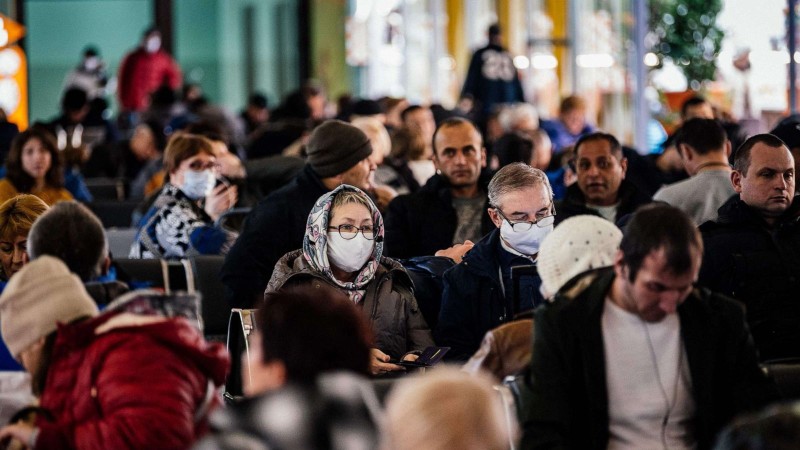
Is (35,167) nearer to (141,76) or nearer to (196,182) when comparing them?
(196,182)

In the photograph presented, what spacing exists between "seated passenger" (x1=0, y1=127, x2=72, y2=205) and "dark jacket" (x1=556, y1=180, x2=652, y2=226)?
11.0 ft

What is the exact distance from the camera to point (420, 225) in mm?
8484

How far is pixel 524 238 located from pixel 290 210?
1915 mm

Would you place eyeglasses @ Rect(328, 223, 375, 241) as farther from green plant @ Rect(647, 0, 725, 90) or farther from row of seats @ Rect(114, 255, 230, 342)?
green plant @ Rect(647, 0, 725, 90)

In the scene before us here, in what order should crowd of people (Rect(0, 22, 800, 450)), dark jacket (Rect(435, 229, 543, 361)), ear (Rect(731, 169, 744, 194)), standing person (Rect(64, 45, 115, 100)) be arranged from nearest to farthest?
crowd of people (Rect(0, 22, 800, 450)) → dark jacket (Rect(435, 229, 543, 361)) → ear (Rect(731, 169, 744, 194)) → standing person (Rect(64, 45, 115, 100))

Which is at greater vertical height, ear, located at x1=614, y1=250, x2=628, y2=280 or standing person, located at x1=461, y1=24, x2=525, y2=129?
standing person, located at x1=461, y1=24, x2=525, y2=129

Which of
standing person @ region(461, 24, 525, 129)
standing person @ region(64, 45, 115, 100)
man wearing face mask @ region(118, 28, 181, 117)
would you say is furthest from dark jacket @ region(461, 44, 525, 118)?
man wearing face mask @ region(118, 28, 181, 117)

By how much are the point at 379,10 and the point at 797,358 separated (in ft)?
84.3

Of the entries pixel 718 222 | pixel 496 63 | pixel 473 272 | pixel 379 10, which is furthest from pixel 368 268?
pixel 379 10

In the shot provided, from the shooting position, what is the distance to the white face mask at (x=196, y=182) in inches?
351

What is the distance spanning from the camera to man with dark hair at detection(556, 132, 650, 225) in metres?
→ 8.57

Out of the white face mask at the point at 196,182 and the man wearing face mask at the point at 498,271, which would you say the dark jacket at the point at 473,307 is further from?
the white face mask at the point at 196,182

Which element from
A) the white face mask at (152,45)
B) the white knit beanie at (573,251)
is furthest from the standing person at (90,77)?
the white knit beanie at (573,251)

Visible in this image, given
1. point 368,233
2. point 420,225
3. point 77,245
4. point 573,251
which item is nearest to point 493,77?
point 420,225
